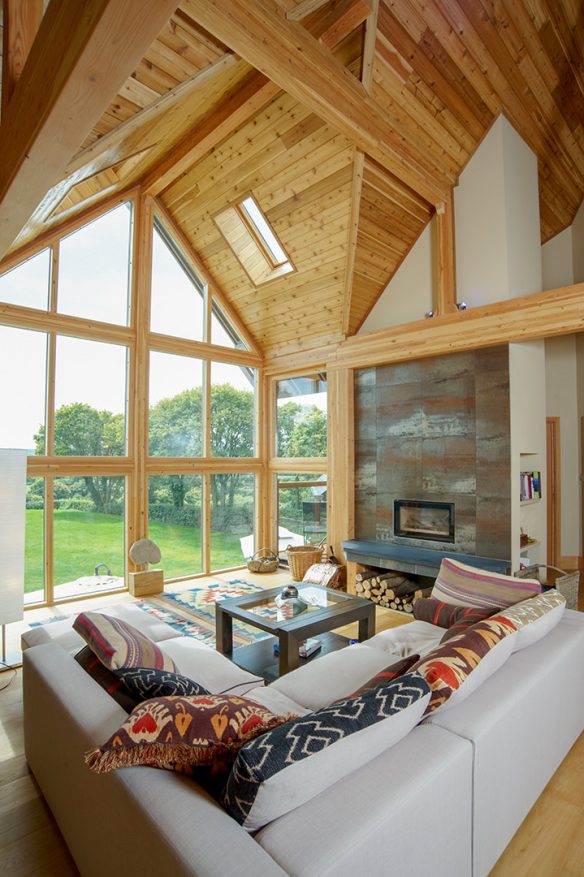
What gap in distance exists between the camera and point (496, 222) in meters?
4.95

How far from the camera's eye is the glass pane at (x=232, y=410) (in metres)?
6.90

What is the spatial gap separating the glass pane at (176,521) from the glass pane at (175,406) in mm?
393

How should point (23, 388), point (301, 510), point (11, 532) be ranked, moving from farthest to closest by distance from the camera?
point (301, 510) → point (23, 388) → point (11, 532)

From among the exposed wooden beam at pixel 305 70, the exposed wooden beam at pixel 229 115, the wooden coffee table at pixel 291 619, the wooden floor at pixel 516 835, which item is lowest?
the wooden floor at pixel 516 835

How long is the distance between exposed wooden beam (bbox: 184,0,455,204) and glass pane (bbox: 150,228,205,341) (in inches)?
123

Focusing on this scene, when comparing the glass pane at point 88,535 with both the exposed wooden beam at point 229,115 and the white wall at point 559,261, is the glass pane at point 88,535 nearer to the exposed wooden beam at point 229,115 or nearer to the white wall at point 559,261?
the exposed wooden beam at point 229,115

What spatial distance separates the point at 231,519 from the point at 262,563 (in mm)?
816

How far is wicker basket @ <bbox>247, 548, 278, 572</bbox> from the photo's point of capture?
6.65 metres

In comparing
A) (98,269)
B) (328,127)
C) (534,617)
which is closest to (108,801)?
(534,617)

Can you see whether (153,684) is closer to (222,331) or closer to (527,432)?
(527,432)

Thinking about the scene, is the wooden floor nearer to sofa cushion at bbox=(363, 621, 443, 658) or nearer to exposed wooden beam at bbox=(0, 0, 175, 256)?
sofa cushion at bbox=(363, 621, 443, 658)

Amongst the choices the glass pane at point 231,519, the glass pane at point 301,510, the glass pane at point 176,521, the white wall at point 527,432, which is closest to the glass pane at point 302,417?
the glass pane at point 301,510

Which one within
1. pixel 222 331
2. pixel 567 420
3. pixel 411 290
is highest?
pixel 411 290

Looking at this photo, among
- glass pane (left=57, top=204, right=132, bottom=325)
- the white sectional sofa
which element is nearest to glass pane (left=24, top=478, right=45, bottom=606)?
glass pane (left=57, top=204, right=132, bottom=325)
